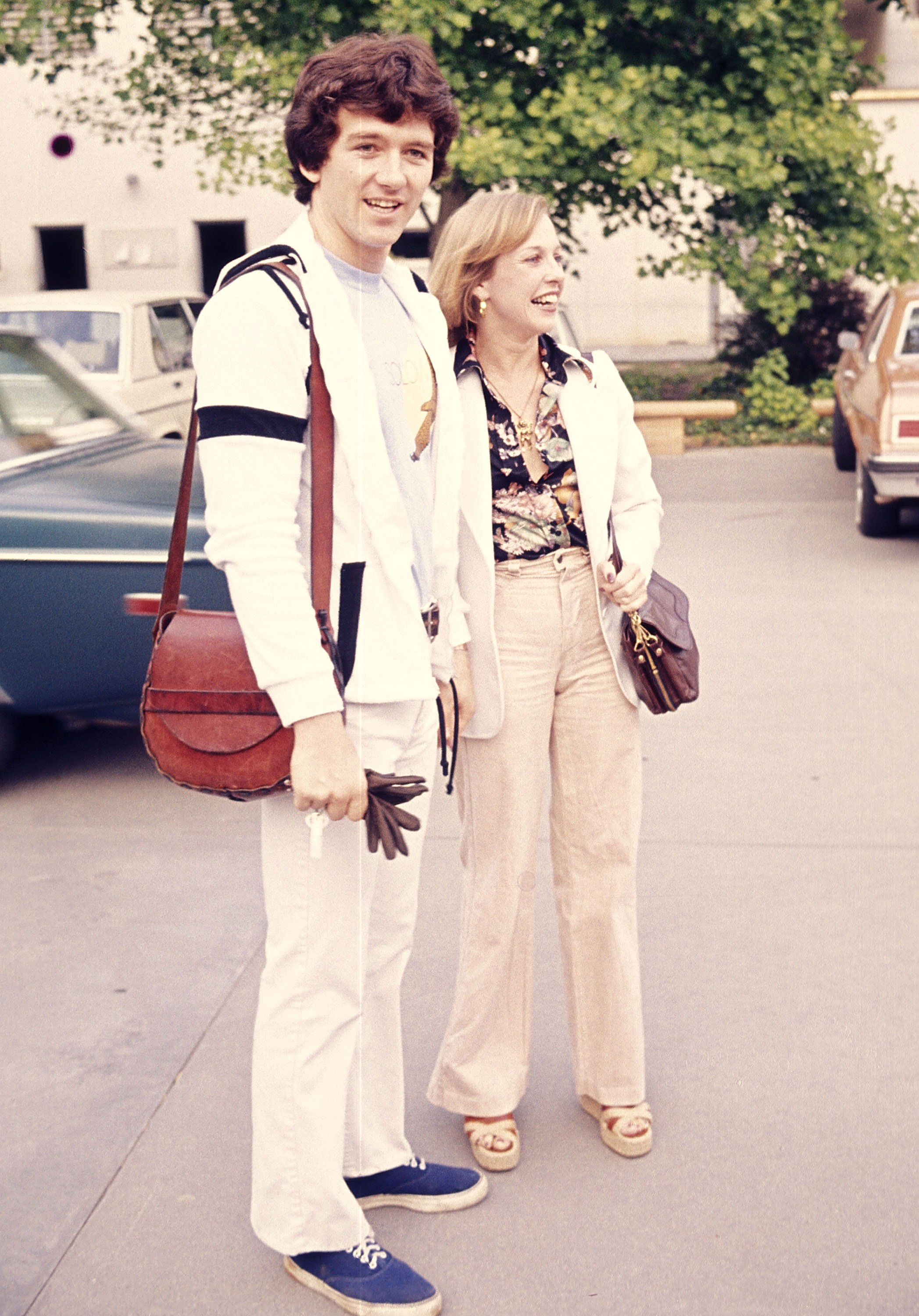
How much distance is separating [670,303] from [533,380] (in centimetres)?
2395

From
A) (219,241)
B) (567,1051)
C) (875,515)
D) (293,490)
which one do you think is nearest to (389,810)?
→ (293,490)

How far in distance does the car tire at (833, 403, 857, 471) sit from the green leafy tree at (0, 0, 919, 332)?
1.74 m

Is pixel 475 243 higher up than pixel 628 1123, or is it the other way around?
pixel 475 243

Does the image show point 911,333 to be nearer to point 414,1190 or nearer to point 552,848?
point 552,848

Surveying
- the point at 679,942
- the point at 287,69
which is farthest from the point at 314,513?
the point at 287,69

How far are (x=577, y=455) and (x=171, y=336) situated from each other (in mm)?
7629

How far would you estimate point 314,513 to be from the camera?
215cm

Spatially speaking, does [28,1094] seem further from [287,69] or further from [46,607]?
[287,69]

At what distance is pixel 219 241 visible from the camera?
25.5m

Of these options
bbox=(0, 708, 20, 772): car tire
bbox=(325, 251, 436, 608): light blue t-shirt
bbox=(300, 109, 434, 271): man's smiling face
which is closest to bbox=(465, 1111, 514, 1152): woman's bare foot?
bbox=(325, 251, 436, 608): light blue t-shirt

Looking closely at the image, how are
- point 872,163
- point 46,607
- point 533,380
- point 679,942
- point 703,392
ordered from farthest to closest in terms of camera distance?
1. point 703,392
2. point 872,163
3. point 46,607
4. point 679,942
5. point 533,380

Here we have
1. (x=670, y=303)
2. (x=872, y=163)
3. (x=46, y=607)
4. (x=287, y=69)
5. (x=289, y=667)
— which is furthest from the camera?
(x=670, y=303)

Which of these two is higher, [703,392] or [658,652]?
[658,652]

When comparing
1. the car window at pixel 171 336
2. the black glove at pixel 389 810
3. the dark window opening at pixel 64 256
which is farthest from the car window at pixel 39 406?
the dark window opening at pixel 64 256
